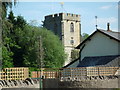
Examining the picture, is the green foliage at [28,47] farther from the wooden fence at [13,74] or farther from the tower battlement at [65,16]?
the wooden fence at [13,74]

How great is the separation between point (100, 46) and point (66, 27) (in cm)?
3204

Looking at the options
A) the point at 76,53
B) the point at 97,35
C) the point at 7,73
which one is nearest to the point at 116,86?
the point at 7,73

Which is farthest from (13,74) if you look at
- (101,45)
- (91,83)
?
(101,45)

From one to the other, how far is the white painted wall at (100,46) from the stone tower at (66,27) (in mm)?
29280

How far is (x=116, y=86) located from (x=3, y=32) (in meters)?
9.92

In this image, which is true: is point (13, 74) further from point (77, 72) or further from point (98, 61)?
point (98, 61)

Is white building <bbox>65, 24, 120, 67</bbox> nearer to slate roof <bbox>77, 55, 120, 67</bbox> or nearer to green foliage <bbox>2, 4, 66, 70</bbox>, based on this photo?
slate roof <bbox>77, 55, 120, 67</bbox>

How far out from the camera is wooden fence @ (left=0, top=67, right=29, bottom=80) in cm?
2067

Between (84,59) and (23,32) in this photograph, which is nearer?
(84,59)

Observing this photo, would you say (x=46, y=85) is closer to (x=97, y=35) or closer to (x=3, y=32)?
(x=3, y=32)

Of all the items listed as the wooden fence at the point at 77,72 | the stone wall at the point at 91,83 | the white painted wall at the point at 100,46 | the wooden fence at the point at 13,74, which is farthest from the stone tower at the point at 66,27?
the wooden fence at the point at 13,74

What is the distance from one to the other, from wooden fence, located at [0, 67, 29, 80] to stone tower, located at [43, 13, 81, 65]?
46456 millimetres

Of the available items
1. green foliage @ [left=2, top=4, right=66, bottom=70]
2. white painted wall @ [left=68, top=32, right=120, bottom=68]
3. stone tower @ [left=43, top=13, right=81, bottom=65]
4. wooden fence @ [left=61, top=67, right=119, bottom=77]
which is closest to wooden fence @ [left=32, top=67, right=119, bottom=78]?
wooden fence @ [left=61, top=67, right=119, bottom=77]

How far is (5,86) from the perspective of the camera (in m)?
18.2
